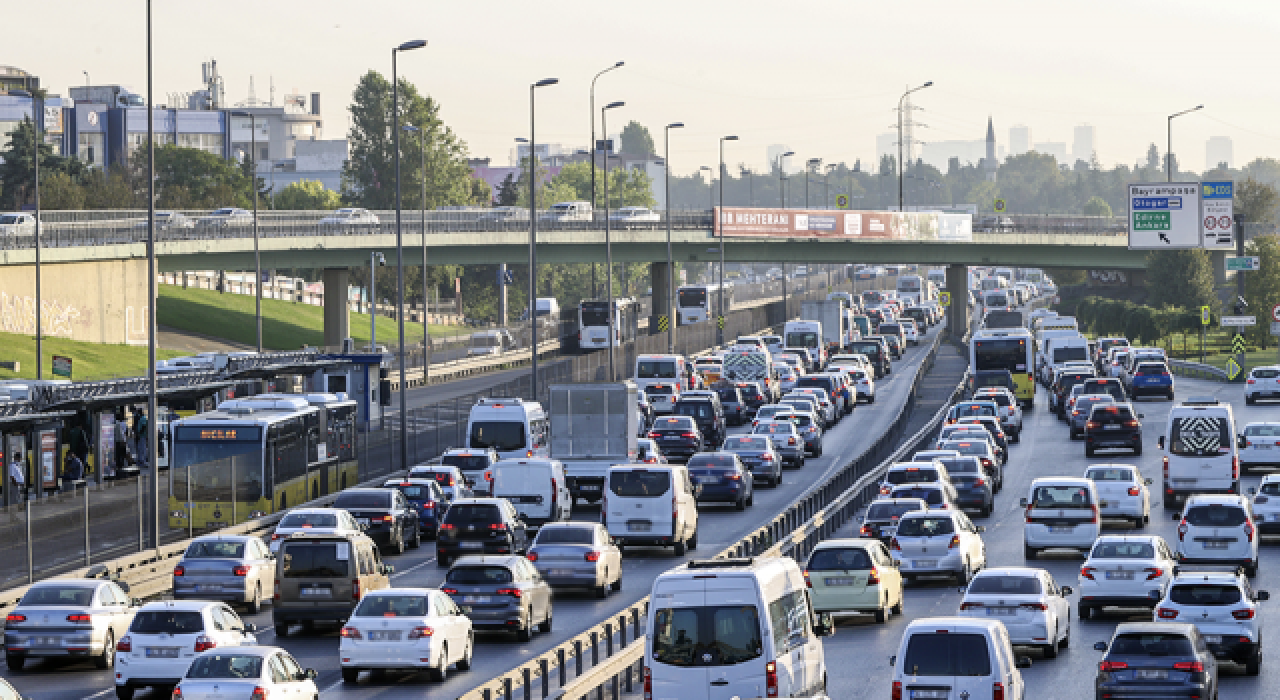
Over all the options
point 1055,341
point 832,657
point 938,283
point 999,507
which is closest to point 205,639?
point 832,657

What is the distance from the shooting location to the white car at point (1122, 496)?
1458 inches

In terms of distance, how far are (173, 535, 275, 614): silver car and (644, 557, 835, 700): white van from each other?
13.1 metres

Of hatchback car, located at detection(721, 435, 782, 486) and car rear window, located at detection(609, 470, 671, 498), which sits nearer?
car rear window, located at detection(609, 470, 671, 498)

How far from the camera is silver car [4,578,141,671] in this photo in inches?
942

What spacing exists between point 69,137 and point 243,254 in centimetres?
9982

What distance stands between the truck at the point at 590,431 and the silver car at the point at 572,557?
12836 mm

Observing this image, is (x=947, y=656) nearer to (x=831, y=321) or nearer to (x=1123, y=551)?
(x=1123, y=551)

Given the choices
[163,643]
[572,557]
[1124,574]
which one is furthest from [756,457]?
[163,643]

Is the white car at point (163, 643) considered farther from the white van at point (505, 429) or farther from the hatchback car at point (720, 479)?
the white van at point (505, 429)

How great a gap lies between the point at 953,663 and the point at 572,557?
1288 centimetres

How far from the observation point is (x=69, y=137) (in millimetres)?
176625

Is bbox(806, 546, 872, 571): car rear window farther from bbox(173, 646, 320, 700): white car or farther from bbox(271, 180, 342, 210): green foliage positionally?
bbox(271, 180, 342, 210): green foliage

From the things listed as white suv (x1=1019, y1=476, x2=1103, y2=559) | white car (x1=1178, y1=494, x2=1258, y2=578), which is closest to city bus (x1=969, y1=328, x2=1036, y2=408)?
white suv (x1=1019, y1=476, x2=1103, y2=559)

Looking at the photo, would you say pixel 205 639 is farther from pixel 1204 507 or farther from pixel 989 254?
pixel 989 254
